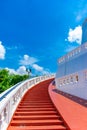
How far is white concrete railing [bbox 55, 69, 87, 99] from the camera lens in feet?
51.1

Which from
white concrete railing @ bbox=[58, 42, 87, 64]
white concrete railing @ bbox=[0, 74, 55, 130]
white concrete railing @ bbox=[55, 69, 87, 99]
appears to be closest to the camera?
white concrete railing @ bbox=[0, 74, 55, 130]

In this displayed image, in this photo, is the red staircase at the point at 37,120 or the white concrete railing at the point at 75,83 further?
the white concrete railing at the point at 75,83

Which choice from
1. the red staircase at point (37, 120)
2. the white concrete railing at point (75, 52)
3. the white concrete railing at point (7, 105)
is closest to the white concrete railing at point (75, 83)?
the white concrete railing at point (75, 52)

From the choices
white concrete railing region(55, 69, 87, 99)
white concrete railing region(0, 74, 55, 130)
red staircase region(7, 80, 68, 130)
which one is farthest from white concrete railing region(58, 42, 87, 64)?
white concrete railing region(0, 74, 55, 130)

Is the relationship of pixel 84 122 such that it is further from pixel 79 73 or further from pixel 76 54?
pixel 76 54

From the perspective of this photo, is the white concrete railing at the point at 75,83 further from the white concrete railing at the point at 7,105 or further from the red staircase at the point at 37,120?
the white concrete railing at the point at 7,105

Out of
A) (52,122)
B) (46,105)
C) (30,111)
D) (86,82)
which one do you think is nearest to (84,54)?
(86,82)

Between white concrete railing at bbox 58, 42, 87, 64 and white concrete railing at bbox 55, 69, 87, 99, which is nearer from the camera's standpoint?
white concrete railing at bbox 55, 69, 87, 99

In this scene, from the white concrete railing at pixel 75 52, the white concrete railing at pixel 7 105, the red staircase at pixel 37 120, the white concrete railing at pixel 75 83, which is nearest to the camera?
the white concrete railing at pixel 7 105

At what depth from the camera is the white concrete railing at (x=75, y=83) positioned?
613 inches

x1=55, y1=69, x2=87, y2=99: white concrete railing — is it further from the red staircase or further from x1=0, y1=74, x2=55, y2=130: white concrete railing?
→ x1=0, y1=74, x2=55, y2=130: white concrete railing

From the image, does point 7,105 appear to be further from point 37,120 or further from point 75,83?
point 75,83

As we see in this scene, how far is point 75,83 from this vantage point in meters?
17.3

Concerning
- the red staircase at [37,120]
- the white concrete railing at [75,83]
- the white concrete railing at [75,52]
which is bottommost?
the red staircase at [37,120]
